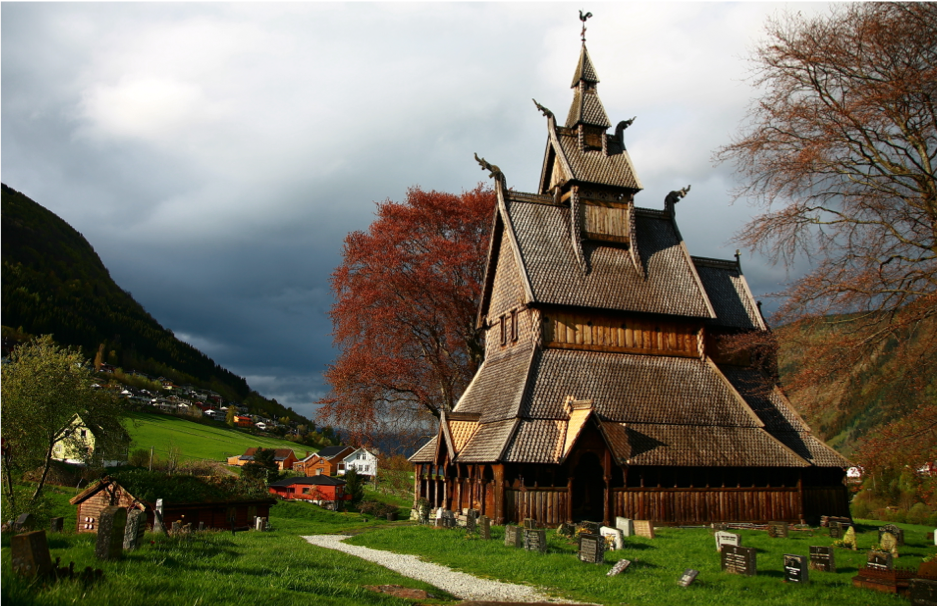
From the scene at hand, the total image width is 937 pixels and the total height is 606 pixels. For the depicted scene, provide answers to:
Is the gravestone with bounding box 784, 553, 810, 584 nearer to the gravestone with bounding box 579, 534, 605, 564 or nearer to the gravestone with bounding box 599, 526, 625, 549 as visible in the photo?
the gravestone with bounding box 579, 534, 605, 564

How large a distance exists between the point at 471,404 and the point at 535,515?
636cm

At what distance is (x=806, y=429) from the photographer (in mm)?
27156

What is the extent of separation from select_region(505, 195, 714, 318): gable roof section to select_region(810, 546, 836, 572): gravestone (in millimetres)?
12347

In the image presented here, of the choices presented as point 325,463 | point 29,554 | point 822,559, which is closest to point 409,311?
point 822,559

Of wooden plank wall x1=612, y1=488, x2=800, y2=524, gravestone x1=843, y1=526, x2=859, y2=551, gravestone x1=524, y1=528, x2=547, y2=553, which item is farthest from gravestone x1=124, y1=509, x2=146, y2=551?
gravestone x1=843, y1=526, x2=859, y2=551

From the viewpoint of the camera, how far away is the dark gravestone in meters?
11.4

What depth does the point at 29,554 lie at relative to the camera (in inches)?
301

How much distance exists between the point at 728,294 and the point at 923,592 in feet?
69.4

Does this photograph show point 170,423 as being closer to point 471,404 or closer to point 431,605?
point 471,404

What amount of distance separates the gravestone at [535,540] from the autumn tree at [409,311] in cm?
1598

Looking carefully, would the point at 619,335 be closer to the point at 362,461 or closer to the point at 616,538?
the point at 616,538

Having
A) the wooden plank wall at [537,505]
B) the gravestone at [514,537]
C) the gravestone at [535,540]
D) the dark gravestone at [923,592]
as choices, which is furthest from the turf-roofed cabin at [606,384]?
the dark gravestone at [923,592]

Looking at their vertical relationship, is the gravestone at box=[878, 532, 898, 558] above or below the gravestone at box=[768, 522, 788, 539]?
above

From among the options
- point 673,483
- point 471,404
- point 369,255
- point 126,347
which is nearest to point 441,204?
point 369,255
